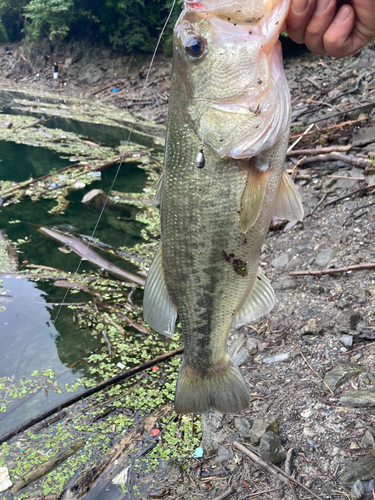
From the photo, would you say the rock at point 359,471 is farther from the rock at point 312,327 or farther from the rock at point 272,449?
the rock at point 312,327

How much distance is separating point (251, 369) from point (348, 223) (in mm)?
2458

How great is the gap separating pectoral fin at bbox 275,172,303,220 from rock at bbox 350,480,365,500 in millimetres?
1690

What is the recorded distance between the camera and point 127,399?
396cm

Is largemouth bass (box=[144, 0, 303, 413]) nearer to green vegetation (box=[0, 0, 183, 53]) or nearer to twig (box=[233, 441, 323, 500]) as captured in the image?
twig (box=[233, 441, 323, 500])

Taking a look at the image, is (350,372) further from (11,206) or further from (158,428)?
(11,206)

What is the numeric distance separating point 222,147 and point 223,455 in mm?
2418

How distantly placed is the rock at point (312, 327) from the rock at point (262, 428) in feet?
3.34

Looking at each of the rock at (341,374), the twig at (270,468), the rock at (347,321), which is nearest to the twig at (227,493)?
→ the twig at (270,468)

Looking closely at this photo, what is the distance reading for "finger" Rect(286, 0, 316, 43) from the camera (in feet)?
5.86

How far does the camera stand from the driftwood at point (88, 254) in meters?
5.76

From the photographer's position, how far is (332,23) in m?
1.91

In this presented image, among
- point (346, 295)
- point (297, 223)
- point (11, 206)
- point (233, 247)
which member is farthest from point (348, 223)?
point (11, 206)

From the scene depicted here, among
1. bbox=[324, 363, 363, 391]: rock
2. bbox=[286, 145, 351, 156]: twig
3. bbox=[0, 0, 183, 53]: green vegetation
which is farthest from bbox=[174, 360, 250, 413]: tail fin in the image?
bbox=[0, 0, 183, 53]: green vegetation

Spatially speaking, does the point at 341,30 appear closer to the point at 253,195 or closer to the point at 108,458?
the point at 253,195
